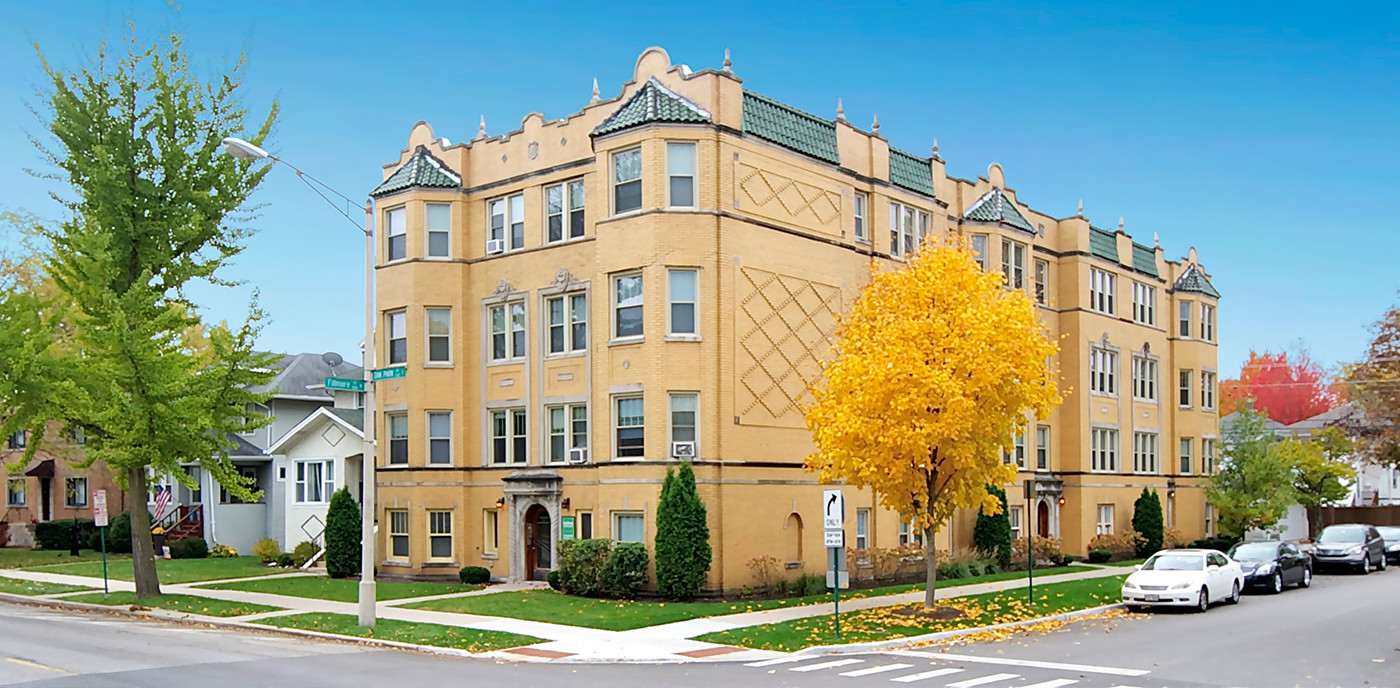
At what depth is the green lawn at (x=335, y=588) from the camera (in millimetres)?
30891

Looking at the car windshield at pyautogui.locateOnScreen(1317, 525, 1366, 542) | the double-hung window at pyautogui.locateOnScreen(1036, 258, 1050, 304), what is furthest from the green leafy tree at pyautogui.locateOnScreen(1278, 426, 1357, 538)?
the double-hung window at pyautogui.locateOnScreen(1036, 258, 1050, 304)

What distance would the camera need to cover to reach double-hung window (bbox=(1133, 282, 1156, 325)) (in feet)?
166

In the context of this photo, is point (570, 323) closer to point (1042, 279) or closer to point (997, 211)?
point (997, 211)

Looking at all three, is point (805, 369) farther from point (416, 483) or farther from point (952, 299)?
point (416, 483)

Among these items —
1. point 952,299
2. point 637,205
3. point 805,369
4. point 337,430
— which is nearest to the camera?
point 952,299

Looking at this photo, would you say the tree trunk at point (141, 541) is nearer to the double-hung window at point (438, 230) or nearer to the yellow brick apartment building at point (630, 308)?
the yellow brick apartment building at point (630, 308)

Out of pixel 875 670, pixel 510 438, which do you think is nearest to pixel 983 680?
pixel 875 670

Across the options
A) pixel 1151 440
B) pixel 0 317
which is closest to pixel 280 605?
pixel 0 317

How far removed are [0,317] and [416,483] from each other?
11461 millimetres

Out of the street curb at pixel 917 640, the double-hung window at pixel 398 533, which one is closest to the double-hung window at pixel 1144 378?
the street curb at pixel 917 640

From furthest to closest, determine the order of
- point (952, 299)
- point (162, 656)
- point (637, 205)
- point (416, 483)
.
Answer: point (416, 483)
point (637, 205)
point (952, 299)
point (162, 656)

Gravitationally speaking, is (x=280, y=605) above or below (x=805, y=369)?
below

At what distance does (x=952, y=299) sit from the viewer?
990 inches

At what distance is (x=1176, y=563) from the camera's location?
28.7 metres
